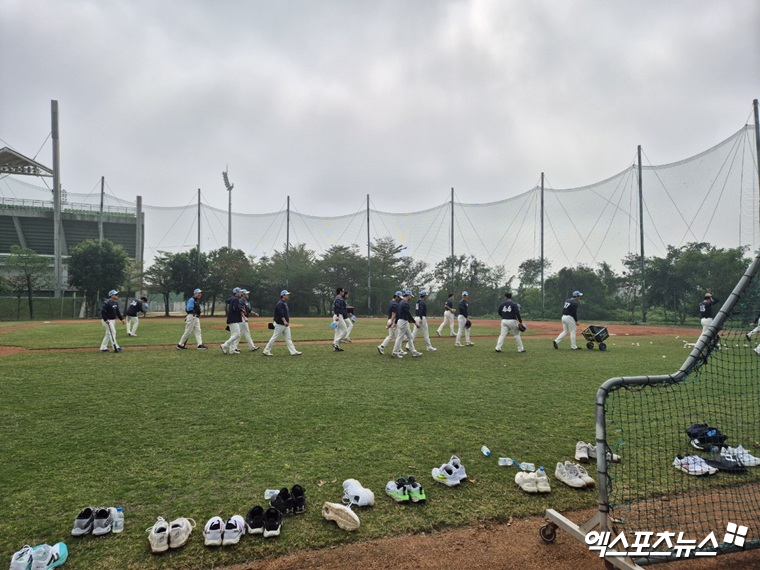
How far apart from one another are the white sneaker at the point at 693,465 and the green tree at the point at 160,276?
145ft

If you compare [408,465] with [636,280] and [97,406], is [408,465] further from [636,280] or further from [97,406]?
[636,280]

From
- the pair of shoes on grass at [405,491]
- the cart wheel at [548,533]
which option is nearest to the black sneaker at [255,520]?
the pair of shoes on grass at [405,491]

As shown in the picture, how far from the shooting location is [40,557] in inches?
105

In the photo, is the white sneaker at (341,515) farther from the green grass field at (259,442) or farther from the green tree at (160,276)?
the green tree at (160,276)

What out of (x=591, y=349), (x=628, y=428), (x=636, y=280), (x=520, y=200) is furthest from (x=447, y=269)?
(x=628, y=428)

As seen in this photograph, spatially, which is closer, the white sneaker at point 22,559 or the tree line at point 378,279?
the white sneaker at point 22,559

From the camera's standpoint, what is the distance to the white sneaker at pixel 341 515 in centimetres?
319

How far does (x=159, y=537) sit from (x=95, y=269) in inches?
1691

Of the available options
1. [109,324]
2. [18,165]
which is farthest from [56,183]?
[109,324]

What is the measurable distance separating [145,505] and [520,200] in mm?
41901

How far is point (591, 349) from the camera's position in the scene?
14586mm

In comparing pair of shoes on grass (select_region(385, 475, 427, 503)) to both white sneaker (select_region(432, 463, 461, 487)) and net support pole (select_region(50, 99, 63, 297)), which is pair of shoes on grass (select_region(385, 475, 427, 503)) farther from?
net support pole (select_region(50, 99, 63, 297))

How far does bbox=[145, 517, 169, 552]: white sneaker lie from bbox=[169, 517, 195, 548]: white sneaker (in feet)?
0.10

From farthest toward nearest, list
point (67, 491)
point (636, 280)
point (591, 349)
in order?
point (636, 280) → point (591, 349) → point (67, 491)
